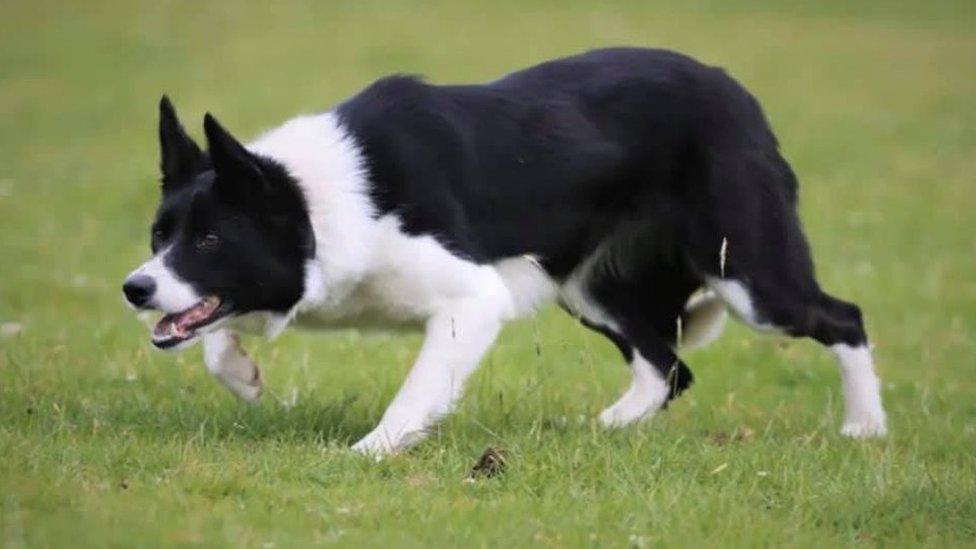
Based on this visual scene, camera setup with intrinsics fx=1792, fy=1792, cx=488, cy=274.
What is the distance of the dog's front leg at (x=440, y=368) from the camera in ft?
21.1

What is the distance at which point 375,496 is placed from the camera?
217 inches

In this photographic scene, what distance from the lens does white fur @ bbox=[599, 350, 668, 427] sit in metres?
7.40

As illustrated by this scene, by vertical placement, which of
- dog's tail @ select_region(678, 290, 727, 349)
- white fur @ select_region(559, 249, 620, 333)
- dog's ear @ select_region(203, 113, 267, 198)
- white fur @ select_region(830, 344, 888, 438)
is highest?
dog's ear @ select_region(203, 113, 267, 198)

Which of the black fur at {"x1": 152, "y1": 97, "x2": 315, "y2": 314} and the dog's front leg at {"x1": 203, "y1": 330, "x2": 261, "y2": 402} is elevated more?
the black fur at {"x1": 152, "y1": 97, "x2": 315, "y2": 314}

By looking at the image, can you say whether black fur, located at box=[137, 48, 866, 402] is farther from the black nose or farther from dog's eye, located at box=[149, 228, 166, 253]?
the black nose

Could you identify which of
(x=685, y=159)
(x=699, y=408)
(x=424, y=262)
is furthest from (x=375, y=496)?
(x=699, y=408)

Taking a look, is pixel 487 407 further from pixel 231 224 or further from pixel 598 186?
pixel 231 224

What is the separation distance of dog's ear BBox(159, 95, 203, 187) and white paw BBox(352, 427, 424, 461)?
1.14 m

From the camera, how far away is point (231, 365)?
22.8 ft

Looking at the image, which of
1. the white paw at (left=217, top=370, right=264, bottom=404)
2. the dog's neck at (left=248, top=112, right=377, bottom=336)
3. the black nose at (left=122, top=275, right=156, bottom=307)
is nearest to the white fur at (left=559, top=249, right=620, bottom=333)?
the dog's neck at (left=248, top=112, right=377, bottom=336)

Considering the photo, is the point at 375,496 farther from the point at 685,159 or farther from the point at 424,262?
the point at 685,159

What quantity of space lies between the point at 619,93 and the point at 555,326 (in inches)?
143

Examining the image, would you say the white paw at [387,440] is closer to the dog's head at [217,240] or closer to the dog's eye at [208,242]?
the dog's head at [217,240]

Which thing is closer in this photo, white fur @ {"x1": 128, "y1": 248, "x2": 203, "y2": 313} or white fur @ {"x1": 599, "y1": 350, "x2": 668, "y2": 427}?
white fur @ {"x1": 128, "y1": 248, "x2": 203, "y2": 313}
